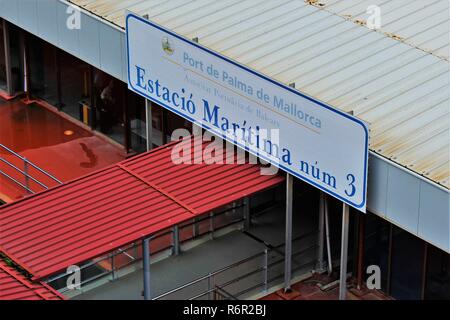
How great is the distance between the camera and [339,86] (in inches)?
1204

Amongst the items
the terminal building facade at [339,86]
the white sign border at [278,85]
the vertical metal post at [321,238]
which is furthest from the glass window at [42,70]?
the vertical metal post at [321,238]

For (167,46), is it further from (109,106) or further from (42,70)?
(42,70)

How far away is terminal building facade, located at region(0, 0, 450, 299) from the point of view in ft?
93.3

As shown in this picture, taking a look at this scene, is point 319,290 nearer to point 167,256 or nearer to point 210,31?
point 167,256

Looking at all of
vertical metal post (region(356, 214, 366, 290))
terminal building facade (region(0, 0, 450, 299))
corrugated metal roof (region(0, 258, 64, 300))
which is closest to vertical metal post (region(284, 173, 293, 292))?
terminal building facade (region(0, 0, 450, 299))

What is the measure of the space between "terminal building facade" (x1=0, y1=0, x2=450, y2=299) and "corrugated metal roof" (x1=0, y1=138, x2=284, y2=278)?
0.33 metres

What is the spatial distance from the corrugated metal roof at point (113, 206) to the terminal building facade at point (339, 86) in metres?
0.33

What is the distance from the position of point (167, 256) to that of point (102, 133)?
6721mm

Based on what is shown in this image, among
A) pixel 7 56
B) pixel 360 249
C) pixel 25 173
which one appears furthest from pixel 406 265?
pixel 7 56

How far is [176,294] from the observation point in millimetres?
31078

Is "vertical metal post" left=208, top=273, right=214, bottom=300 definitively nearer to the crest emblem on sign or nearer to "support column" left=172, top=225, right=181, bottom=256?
"support column" left=172, top=225, right=181, bottom=256

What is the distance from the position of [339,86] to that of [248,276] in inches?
196

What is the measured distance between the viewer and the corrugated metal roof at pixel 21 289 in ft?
89.5

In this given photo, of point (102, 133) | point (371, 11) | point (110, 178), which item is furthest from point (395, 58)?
point (102, 133)
